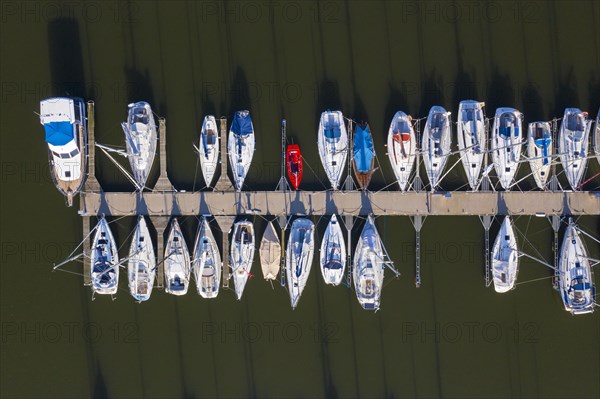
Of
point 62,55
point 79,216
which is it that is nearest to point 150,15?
point 62,55

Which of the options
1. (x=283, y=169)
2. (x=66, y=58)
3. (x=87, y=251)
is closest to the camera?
(x=87, y=251)

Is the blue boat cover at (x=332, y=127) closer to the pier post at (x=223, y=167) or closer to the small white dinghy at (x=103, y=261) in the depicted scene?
the pier post at (x=223, y=167)

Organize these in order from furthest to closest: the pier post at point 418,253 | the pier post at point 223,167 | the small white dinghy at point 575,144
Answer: the pier post at point 418,253, the pier post at point 223,167, the small white dinghy at point 575,144

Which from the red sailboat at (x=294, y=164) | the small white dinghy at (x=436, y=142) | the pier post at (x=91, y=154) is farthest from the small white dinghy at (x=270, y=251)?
the pier post at (x=91, y=154)

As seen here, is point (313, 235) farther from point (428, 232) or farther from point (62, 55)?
point (62, 55)

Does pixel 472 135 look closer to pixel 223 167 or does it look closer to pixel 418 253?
pixel 418 253

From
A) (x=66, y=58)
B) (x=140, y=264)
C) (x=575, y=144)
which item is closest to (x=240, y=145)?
(x=140, y=264)
